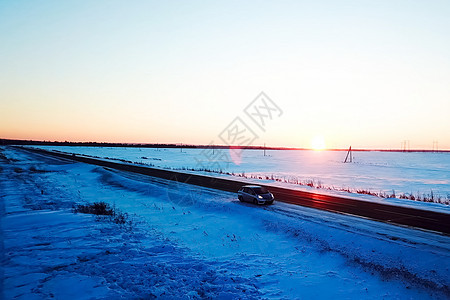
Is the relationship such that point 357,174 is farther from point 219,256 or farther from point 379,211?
point 219,256

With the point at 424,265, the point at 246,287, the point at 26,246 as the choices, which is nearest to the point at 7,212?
the point at 26,246

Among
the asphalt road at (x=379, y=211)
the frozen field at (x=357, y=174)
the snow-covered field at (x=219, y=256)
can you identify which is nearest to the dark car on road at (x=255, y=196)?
the snow-covered field at (x=219, y=256)

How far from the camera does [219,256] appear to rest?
12.6m

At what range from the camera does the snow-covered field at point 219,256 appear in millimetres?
9227

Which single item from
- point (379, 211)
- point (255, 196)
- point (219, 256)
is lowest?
point (219, 256)

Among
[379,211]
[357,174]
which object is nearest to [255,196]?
[379,211]

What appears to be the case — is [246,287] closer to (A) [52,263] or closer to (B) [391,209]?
(A) [52,263]

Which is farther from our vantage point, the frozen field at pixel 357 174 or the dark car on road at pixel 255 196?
the frozen field at pixel 357 174

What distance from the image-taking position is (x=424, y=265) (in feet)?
35.3

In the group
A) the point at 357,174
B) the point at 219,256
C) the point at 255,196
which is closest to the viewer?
the point at 219,256

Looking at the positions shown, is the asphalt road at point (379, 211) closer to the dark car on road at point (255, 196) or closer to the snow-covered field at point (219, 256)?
the snow-covered field at point (219, 256)

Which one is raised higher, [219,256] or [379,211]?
[379,211]

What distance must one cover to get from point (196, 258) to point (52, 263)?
18.8 feet

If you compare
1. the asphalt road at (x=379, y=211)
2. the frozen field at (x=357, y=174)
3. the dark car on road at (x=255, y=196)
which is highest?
the dark car on road at (x=255, y=196)
